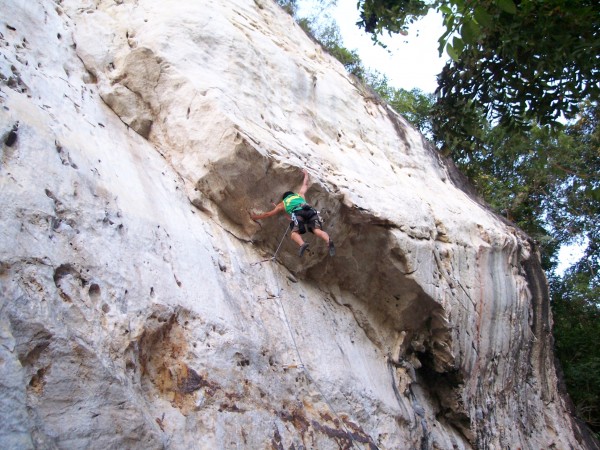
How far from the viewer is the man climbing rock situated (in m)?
6.41

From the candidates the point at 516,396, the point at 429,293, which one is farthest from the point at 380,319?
the point at 516,396

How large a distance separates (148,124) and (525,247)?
24.4 ft

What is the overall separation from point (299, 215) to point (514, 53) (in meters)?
3.06

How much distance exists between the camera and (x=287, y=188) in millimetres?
6793

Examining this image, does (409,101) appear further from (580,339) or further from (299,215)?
(299,215)

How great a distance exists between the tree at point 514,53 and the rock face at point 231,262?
166 cm

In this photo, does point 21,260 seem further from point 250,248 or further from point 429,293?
point 429,293

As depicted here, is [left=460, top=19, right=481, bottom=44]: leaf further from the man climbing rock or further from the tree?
the man climbing rock

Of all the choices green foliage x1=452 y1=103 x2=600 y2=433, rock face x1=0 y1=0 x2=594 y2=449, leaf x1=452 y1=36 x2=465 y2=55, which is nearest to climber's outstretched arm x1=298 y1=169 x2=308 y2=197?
rock face x1=0 y1=0 x2=594 y2=449

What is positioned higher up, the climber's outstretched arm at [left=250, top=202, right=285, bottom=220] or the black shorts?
the black shorts

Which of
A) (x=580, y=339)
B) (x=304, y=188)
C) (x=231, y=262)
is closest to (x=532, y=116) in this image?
(x=304, y=188)

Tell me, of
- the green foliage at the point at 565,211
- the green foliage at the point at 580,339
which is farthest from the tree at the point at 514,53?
the green foliage at the point at 580,339

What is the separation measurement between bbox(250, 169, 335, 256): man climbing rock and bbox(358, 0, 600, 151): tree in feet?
7.66

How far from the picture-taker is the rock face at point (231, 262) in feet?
13.3
